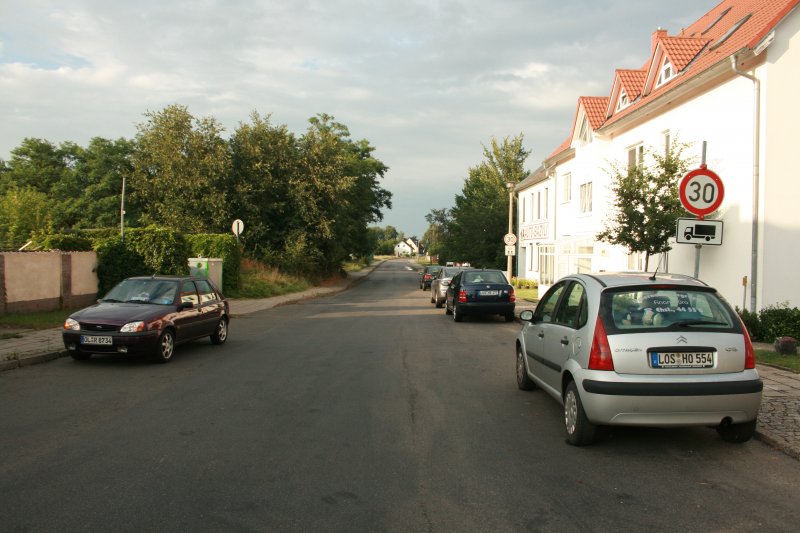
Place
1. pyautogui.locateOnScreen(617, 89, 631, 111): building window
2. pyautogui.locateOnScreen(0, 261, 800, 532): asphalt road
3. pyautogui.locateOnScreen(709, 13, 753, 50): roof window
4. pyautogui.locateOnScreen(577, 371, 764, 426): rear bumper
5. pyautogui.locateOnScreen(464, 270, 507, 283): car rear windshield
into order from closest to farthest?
pyautogui.locateOnScreen(0, 261, 800, 532): asphalt road, pyautogui.locateOnScreen(577, 371, 764, 426): rear bumper, pyautogui.locateOnScreen(709, 13, 753, 50): roof window, pyautogui.locateOnScreen(464, 270, 507, 283): car rear windshield, pyautogui.locateOnScreen(617, 89, 631, 111): building window

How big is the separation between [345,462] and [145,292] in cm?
737

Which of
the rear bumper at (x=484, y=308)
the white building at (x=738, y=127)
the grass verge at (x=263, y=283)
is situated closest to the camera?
the white building at (x=738, y=127)

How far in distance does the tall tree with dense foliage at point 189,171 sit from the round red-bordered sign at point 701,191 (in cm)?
3117

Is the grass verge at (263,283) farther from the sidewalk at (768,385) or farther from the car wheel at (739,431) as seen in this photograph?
the car wheel at (739,431)

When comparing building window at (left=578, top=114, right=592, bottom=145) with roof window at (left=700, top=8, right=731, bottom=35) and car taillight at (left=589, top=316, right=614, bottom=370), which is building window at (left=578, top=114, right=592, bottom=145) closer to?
roof window at (left=700, top=8, right=731, bottom=35)

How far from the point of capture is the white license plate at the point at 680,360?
17.4 feet

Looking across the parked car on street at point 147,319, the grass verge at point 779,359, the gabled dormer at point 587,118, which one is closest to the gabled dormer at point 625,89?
the gabled dormer at point 587,118

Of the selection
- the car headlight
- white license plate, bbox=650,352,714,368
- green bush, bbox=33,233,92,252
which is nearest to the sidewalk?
white license plate, bbox=650,352,714,368

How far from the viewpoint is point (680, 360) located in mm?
5301

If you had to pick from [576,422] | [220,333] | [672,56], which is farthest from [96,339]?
[672,56]

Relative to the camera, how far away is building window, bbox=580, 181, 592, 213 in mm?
25477

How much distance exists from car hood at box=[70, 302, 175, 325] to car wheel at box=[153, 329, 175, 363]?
1.22 feet

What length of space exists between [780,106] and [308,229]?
29.2 meters

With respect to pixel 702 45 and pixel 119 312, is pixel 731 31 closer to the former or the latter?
pixel 702 45
